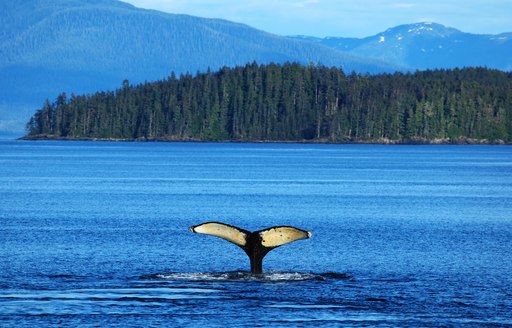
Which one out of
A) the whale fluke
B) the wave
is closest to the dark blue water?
the wave

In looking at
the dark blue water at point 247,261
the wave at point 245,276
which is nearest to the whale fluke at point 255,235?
the dark blue water at point 247,261

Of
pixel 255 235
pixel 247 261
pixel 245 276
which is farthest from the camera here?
pixel 247 261

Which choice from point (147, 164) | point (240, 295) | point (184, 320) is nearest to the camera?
point (184, 320)

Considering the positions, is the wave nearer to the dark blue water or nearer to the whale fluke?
the dark blue water

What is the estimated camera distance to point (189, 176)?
134 m

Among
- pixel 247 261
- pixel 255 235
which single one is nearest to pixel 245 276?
pixel 255 235

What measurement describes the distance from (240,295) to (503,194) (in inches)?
2750

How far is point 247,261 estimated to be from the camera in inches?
1912

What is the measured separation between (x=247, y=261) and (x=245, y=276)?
21.3ft

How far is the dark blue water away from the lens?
116ft

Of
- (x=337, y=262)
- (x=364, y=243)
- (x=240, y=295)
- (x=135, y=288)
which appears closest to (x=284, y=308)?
(x=240, y=295)

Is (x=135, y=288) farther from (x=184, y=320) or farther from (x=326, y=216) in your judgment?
(x=326, y=216)

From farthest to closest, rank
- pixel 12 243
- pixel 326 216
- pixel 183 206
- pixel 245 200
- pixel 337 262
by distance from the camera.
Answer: pixel 245 200 → pixel 183 206 → pixel 326 216 → pixel 12 243 → pixel 337 262

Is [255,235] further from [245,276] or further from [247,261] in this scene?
[247,261]
